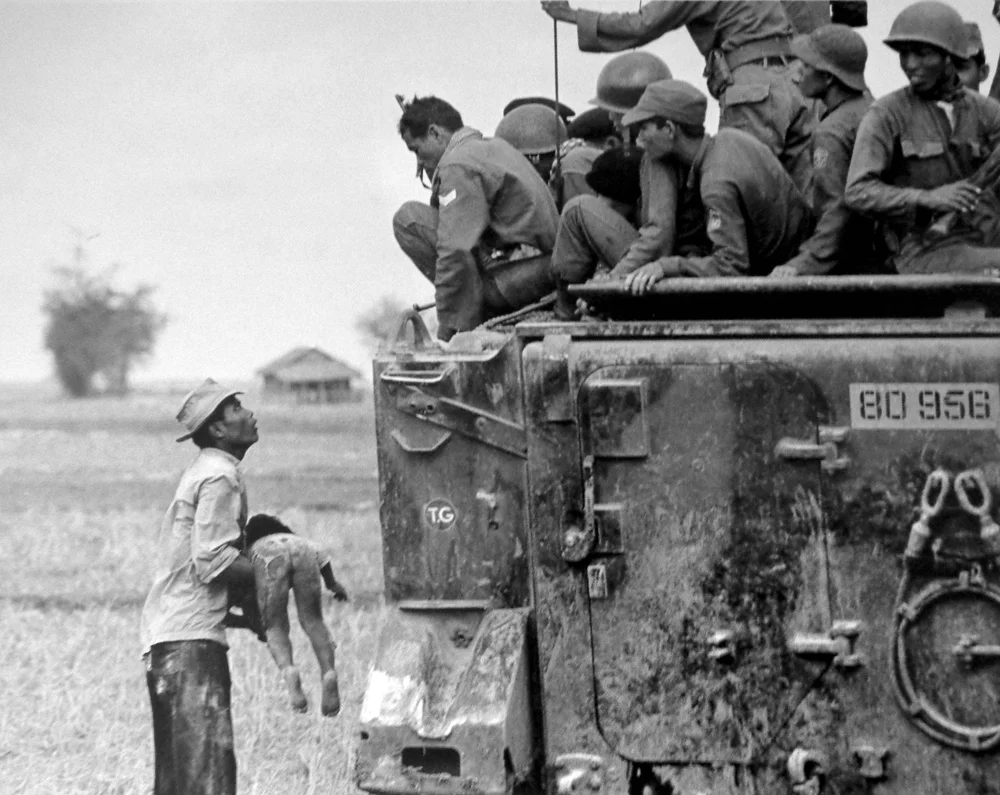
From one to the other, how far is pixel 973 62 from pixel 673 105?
3.53ft

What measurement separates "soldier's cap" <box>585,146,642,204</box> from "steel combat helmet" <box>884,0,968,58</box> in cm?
111

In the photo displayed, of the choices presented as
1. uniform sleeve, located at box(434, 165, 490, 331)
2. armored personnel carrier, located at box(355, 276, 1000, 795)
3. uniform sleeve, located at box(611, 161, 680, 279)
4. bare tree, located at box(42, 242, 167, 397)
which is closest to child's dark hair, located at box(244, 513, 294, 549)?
uniform sleeve, located at box(434, 165, 490, 331)

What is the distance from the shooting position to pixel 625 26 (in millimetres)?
6406

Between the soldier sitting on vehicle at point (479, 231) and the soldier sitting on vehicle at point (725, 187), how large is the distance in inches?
42.6

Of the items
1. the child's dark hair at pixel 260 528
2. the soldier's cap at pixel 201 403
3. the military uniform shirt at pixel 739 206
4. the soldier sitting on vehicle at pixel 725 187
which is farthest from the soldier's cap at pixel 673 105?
the child's dark hair at pixel 260 528

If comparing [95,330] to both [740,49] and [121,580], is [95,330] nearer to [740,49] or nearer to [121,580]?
[121,580]

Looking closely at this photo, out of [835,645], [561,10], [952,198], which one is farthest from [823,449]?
[561,10]

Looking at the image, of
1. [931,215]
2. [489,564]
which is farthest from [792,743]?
[931,215]

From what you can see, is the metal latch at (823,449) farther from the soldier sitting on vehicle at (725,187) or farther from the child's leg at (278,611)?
the child's leg at (278,611)

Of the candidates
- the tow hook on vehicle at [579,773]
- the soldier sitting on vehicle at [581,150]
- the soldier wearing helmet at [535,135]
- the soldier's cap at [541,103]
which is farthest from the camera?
the soldier's cap at [541,103]

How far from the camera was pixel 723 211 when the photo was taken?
4730 millimetres

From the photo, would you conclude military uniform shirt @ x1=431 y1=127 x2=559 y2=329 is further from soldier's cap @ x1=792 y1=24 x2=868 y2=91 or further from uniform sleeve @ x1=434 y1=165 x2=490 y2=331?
soldier's cap @ x1=792 y1=24 x2=868 y2=91

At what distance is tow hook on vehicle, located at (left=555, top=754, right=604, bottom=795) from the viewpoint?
12.5 ft

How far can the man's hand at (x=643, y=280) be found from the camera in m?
4.01
